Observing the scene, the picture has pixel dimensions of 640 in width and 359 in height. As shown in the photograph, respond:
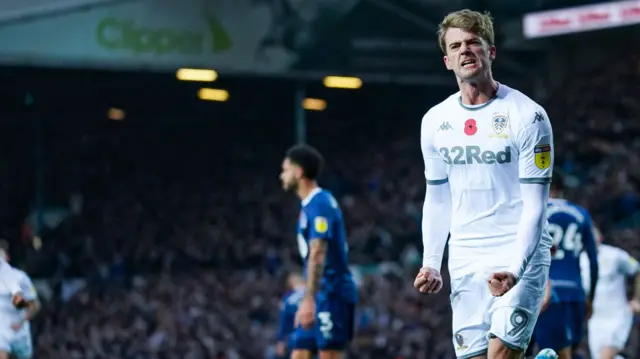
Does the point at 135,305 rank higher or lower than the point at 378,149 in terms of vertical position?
lower

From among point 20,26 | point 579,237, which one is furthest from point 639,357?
point 20,26

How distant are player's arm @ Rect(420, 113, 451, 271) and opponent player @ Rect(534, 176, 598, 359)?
11.9 ft

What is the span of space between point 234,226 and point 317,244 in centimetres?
1431

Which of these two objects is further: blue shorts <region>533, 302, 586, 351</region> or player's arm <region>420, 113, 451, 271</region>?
blue shorts <region>533, 302, 586, 351</region>

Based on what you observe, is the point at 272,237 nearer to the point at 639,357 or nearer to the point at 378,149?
the point at 378,149

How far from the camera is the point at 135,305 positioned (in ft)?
64.5

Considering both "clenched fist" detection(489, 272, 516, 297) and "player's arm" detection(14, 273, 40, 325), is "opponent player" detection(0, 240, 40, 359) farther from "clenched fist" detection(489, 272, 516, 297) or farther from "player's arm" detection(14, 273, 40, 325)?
"clenched fist" detection(489, 272, 516, 297)

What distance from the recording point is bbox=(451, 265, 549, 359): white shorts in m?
5.21

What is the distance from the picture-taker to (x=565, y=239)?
927 centimetres

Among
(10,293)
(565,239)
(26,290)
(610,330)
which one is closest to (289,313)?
(26,290)

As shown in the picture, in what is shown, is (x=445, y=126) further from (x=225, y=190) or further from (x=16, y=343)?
(x=225, y=190)

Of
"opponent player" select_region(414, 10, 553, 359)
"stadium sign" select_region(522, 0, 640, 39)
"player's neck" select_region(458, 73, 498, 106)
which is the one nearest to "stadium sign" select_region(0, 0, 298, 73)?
"stadium sign" select_region(522, 0, 640, 39)

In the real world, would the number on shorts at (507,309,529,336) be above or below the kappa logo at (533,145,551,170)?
below

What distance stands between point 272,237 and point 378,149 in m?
2.99
